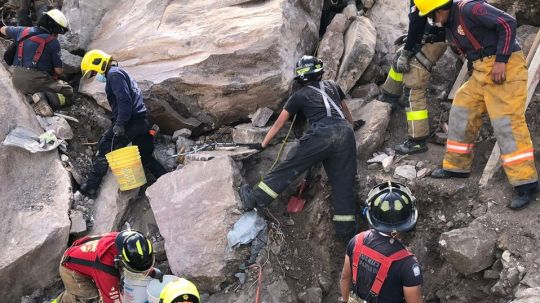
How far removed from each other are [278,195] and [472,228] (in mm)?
1886

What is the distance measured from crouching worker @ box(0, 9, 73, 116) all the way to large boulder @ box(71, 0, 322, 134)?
2.57ft

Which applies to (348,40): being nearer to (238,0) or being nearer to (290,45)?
(290,45)

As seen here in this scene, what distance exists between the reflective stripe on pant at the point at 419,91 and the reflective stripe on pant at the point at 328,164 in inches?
31.3

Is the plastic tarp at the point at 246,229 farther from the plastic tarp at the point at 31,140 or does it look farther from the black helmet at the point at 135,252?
the plastic tarp at the point at 31,140

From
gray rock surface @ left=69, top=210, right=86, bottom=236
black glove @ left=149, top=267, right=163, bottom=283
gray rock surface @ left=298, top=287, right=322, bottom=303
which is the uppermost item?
black glove @ left=149, top=267, right=163, bottom=283

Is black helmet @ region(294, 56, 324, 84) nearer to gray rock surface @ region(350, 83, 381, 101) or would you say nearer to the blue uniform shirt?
gray rock surface @ region(350, 83, 381, 101)

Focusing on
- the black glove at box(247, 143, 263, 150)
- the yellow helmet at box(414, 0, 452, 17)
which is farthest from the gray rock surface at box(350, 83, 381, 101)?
the yellow helmet at box(414, 0, 452, 17)

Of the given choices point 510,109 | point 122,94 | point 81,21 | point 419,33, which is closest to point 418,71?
point 419,33

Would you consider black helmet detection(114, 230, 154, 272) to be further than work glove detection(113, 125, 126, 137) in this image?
No

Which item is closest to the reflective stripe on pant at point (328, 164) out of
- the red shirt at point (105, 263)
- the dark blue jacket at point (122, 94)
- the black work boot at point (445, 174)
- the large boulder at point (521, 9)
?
the black work boot at point (445, 174)

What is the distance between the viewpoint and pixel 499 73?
14.0 feet

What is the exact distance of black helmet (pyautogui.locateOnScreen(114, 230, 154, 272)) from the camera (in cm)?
406

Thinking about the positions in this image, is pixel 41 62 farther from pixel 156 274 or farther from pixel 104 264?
pixel 156 274

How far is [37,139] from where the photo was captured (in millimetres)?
6004
